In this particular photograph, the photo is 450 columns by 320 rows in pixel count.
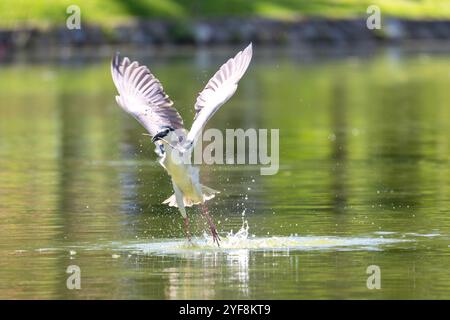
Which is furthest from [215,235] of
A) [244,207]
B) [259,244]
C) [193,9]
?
[193,9]

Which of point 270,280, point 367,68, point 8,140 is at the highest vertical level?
point 367,68

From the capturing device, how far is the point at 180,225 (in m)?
18.6

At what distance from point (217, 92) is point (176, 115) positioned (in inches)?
21.9

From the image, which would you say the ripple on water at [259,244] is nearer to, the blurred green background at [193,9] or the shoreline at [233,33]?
the shoreline at [233,33]

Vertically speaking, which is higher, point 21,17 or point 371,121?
point 21,17

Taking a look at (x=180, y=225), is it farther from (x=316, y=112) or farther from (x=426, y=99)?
(x=426, y=99)

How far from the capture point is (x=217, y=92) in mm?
17359

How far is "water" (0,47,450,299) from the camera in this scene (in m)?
14.3

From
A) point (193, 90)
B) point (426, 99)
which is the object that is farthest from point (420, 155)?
point (193, 90)

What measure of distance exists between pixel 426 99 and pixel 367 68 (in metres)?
18.3

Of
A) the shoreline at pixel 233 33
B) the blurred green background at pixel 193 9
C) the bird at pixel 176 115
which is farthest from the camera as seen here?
the blurred green background at pixel 193 9

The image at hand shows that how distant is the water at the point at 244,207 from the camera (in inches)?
564

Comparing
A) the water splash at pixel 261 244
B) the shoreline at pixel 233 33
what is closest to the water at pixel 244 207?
the water splash at pixel 261 244

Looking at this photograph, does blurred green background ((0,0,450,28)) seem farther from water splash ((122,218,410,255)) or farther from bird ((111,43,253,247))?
water splash ((122,218,410,255))
